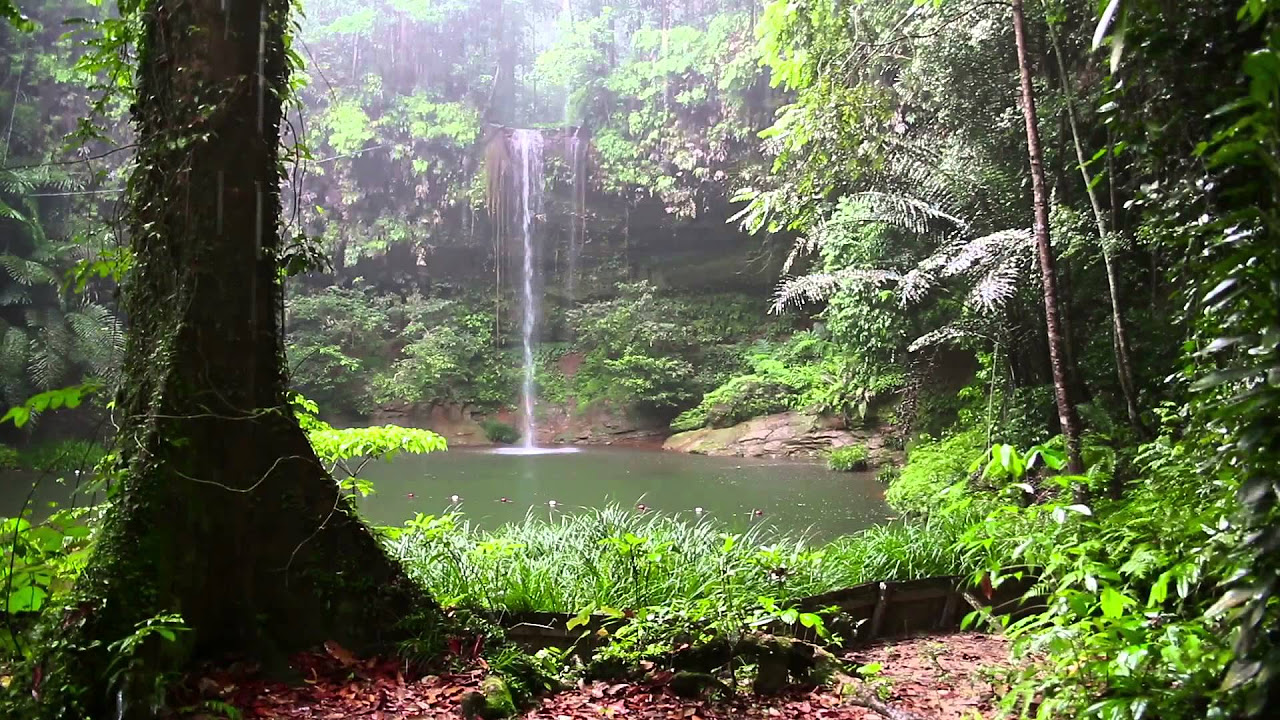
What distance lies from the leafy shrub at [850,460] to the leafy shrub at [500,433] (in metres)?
7.66

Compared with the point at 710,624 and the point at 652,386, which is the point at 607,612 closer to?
the point at 710,624

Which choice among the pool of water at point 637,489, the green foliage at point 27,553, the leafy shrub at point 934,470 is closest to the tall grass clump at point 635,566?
the green foliage at point 27,553

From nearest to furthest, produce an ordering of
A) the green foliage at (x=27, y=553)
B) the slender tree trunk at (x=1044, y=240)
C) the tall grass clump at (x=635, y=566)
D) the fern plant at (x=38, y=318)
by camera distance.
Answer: the green foliage at (x=27, y=553)
the tall grass clump at (x=635, y=566)
the slender tree trunk at (x=1044, y=240)
the fern plant at (x=38, y=318)

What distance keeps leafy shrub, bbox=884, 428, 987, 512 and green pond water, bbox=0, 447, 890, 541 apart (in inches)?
10.0

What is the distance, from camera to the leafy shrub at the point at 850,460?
33.2 ft

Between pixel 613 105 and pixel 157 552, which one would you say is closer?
pixel 157 552

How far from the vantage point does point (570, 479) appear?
10359 millimetres

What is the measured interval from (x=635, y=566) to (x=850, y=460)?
7426mm

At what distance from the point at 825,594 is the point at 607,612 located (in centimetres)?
112

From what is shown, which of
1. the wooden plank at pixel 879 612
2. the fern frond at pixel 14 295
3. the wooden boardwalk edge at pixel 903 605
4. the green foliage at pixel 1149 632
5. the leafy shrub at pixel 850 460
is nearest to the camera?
the green foliage at pixel 1149 632

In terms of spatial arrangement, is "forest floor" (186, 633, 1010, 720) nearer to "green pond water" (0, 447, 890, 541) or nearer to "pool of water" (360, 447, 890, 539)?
"pool of water" (360, 447, 890, 539)

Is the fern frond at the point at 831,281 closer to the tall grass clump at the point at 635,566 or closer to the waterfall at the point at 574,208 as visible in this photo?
the tall grass clump at the point at 635,566

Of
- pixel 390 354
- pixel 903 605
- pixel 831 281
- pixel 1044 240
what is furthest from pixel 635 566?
pixel 390 354

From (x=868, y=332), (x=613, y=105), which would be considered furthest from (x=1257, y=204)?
(x=613, y=105)
